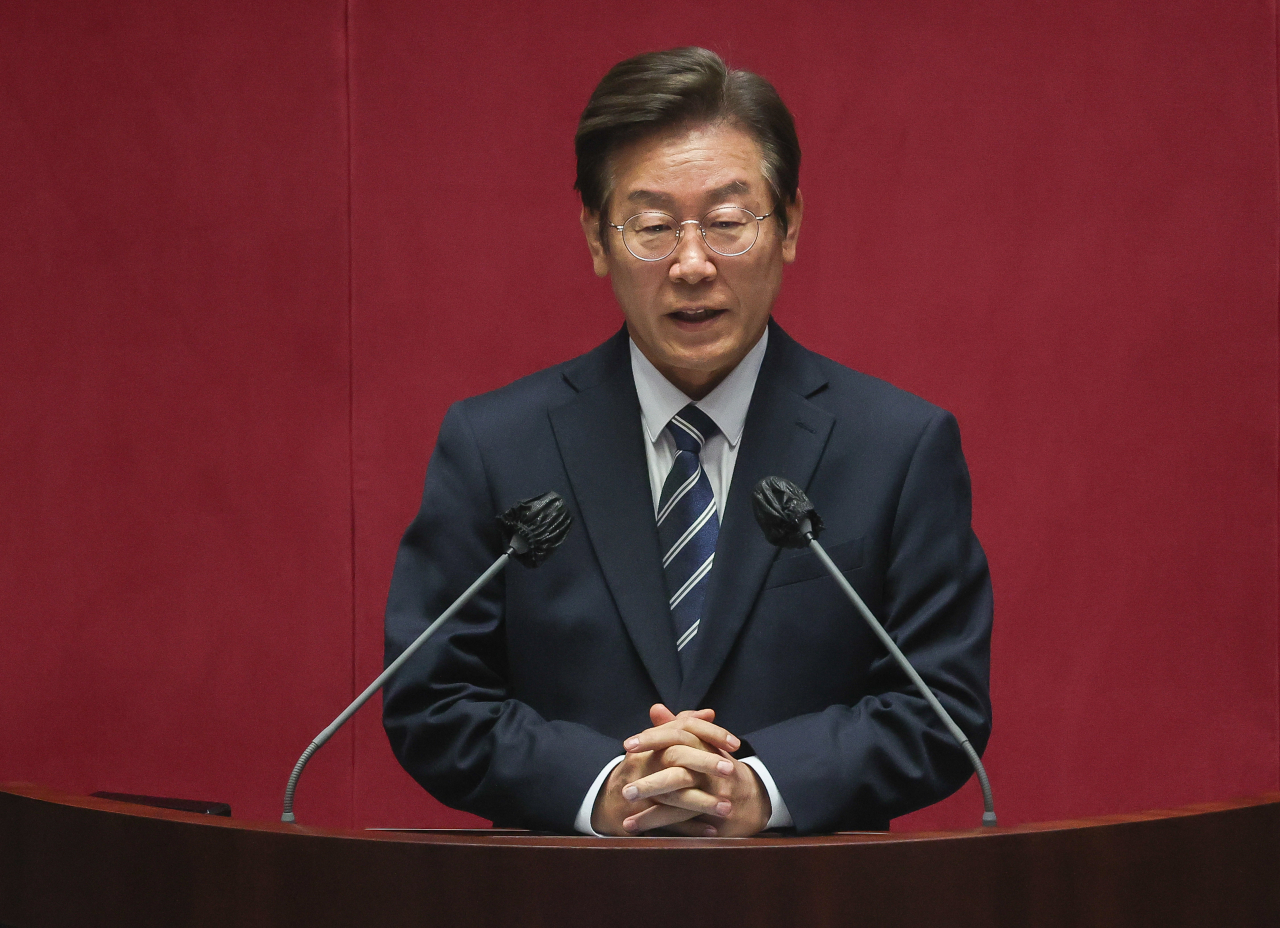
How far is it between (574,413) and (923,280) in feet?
3.38

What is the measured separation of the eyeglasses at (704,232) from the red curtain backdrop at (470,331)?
93 centimetres

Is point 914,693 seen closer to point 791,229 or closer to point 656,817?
point 656,817

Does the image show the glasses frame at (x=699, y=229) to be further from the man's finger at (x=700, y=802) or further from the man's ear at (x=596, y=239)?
the man's finger at (x=700, y=802)

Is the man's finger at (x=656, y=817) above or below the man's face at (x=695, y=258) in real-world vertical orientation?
below

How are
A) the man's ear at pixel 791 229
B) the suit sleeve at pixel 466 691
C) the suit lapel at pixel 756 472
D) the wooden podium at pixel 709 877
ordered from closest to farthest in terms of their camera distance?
the wooden podium at pixel 709 877, the suit sleeve at pixel 466 691, the suit lapel at pixel 756 472, the man's ear at pixel 791 229

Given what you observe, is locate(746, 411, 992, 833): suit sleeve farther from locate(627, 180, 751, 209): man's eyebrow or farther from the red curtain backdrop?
the red curtain backdrop

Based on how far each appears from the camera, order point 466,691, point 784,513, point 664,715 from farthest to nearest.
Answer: point 466,691 < point 664,715 < point 784,513

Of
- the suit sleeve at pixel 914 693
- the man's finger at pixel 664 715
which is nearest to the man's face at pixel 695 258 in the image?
the suit sleeve at pixel 914 693

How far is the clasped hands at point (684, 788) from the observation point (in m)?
1.25

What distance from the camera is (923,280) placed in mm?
2416

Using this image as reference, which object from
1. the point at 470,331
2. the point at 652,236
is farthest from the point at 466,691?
the point at 470,331

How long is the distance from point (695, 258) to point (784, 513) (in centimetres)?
37

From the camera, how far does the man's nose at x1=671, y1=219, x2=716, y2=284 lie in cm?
148

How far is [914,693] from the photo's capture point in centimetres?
141
